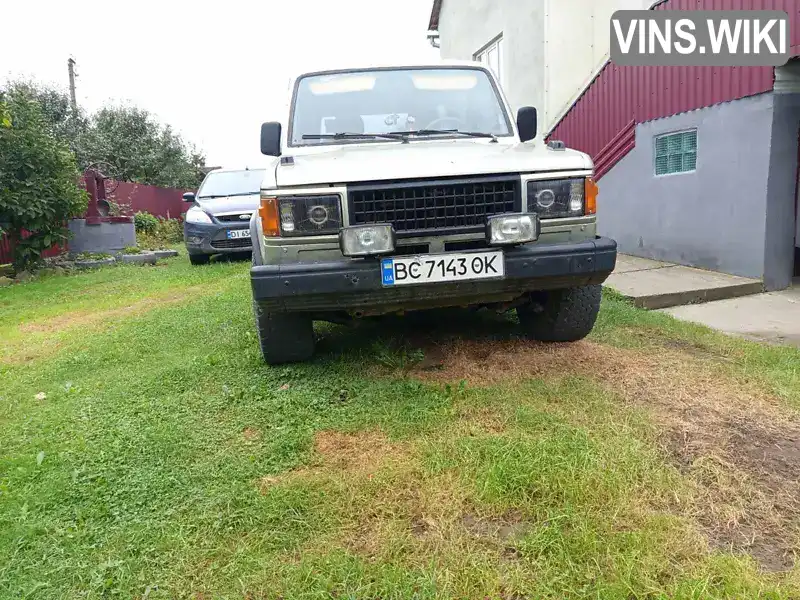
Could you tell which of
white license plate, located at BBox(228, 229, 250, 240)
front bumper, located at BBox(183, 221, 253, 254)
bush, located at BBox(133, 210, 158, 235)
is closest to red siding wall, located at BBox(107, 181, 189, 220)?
bush, located at BBox(133, 210, 158, 235)

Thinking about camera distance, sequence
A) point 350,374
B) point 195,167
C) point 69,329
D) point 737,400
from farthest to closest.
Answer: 1. point 195,167
2. point 69,329
3. point 350,374
4. point 737,400

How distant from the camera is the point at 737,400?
3.03 meters

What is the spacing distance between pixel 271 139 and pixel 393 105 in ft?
2.78

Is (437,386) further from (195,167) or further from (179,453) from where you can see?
(195,167)

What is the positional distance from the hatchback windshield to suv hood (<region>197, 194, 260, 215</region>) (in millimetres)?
242

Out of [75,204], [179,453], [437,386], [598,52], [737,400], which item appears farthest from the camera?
[598,52]

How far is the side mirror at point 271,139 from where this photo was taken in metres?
3.89

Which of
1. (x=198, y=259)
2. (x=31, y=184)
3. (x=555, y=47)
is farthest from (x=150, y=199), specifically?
(x=555, y=47)

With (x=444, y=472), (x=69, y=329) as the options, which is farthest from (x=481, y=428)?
(x=69, y=329)

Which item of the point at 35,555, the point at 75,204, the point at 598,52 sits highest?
the point at 598,52

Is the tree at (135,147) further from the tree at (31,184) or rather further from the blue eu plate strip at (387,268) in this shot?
the blue eu plate strip at (387,268)

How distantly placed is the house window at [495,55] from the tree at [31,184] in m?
7.89

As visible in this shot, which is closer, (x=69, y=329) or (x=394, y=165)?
(x=394, y=165)

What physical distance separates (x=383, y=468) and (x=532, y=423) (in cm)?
76
